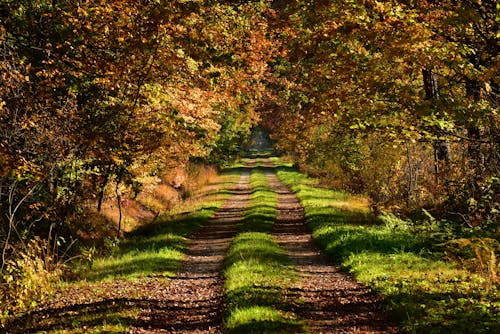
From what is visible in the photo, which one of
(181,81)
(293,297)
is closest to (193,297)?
(293,297)

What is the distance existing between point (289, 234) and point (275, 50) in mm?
7680

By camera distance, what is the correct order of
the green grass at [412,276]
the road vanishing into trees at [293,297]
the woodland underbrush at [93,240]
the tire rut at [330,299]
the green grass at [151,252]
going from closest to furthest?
1. the green grass at [412,276]
2. the tire rut at [330,299]
3. the road vanishing into trees at [293,297]
4. the woodland underbrush at [93,240]
5. the green grass at [151,252]

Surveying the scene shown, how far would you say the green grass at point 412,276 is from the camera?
8.41 m

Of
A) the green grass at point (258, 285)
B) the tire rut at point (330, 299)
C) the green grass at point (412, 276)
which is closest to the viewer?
the green grass at point (412, 276)

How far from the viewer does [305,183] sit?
39781 mm

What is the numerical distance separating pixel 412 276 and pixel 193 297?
189 inches

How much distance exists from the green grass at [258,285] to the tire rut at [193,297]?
35 cm

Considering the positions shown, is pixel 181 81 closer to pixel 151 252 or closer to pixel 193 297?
pixel 151 252

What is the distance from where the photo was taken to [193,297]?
37.4ft

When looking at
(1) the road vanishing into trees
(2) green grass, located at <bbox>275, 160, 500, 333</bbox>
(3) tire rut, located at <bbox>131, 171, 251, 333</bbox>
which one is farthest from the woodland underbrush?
(2) green grass, located at <bbox>275, 160, 500, 333</bbox>

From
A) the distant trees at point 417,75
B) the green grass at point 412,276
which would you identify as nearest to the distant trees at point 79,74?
the distant trees at point 417,75

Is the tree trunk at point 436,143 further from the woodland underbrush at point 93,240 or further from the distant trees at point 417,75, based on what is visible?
the woodland underbrush at point 93,240

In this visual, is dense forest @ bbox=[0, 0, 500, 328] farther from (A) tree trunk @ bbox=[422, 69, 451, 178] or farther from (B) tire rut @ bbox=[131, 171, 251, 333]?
(B) tire rut @ bbox=[131, 171, 251, 333]

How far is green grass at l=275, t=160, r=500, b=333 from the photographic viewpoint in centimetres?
841
